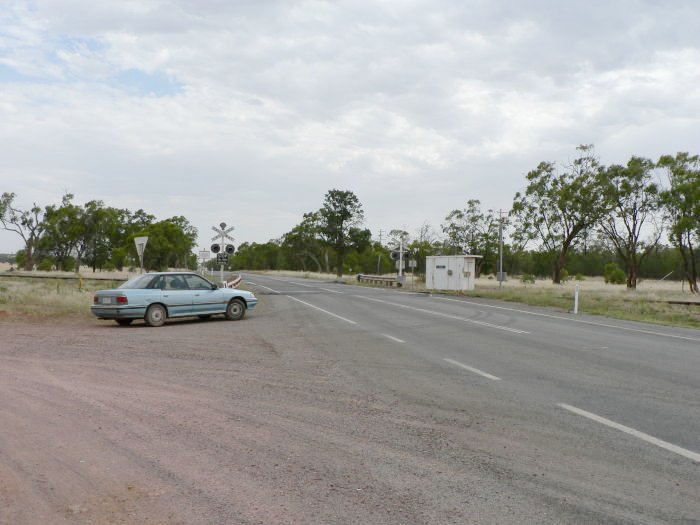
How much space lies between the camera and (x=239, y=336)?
1427cm

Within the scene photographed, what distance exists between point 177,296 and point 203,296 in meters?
0.96

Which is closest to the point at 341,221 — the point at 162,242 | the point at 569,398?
the point at 162,242

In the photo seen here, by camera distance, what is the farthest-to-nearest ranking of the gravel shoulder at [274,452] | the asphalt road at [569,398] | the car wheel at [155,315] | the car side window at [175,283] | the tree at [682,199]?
1. the tree at [682,199]
2. the car side window at [175,283]
3. the car wheel at [155,315]
4. the asphalt road at [569,398]
5. the gravel shoulder at [274,452]

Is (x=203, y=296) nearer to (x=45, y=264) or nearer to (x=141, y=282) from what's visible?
Result: (x=141, y=282)

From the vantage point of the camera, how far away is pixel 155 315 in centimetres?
1658

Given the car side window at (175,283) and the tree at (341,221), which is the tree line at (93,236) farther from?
the car side window at (175,283)

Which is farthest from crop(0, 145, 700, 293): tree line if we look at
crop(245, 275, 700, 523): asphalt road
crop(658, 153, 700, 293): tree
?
crop(245, 275, 700, 523): asphalt road

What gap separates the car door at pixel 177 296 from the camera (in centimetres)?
1683

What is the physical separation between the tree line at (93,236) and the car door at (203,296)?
67.4 m

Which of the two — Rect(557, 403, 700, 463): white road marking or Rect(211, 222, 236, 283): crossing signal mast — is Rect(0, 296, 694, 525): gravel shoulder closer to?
Rect(557, 403, 700, 463): white road marking

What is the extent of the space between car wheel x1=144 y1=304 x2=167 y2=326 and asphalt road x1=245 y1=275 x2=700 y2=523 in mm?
4080

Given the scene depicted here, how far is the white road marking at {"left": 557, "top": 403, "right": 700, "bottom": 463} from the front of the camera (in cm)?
534

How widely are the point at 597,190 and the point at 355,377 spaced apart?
53692 mm

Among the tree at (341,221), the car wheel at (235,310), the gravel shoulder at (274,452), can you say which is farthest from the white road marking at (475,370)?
the tree at (341,221)
